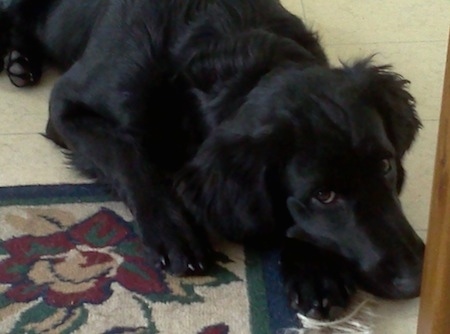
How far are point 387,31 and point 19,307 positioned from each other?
1.28 meters

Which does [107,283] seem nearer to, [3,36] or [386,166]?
[386,166]

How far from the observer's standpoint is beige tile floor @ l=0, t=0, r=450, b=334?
1.65m

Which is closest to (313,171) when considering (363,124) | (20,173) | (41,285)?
(363,124)

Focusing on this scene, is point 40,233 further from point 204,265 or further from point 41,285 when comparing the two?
point 204,265

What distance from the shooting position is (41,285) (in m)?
1.46

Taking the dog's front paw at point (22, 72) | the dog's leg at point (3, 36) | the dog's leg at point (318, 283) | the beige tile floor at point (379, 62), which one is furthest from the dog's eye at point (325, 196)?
the dog's leg at point (3, 36)

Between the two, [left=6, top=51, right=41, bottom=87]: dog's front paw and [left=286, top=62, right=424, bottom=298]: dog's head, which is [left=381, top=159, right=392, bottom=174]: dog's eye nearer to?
[left=286, top=62, right=424, bottom=298]: dog's head

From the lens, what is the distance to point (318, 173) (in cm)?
129

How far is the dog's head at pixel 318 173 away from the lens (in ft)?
4.22

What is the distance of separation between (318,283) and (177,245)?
10.2 inches

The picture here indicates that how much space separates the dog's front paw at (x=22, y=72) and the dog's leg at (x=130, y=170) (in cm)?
29

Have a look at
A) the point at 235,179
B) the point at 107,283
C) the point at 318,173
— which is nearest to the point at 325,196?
the point at 318,173

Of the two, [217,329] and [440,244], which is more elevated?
[440,244]

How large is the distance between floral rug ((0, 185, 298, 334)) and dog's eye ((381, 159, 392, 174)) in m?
0.29
